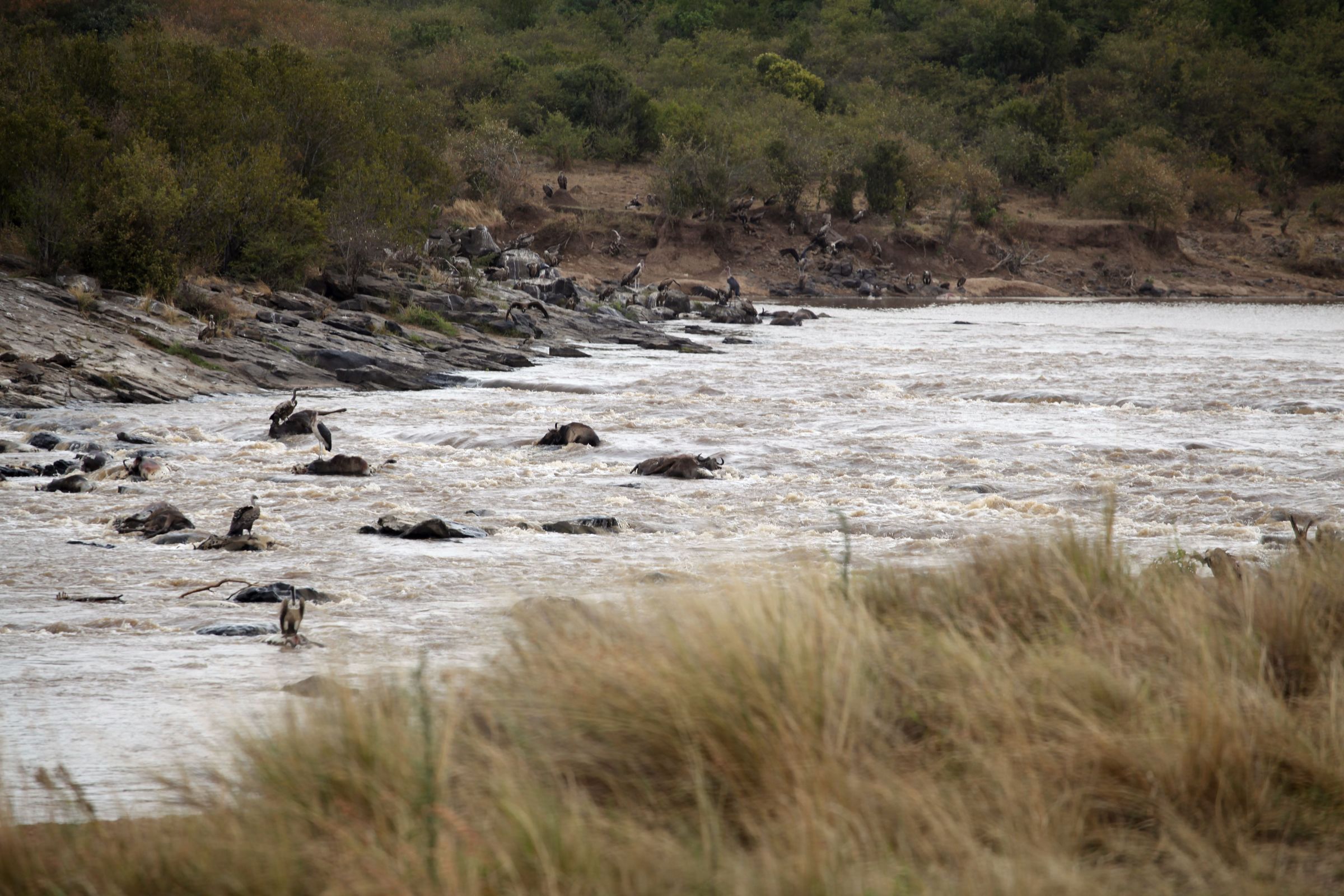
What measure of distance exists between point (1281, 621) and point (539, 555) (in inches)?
231

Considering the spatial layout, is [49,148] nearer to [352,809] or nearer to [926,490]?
[926,490]

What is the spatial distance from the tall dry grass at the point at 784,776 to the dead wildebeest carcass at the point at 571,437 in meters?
11.6

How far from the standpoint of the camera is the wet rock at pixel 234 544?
31.7ft

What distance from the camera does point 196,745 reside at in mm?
5078

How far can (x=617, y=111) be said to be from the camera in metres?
72.1

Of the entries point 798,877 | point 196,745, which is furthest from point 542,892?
point 196,745

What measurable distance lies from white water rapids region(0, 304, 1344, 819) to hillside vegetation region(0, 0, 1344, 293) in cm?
757

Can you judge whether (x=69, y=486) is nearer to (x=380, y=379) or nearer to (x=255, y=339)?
(x=380, y=379)

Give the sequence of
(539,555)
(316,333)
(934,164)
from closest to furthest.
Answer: (539,555) → (316,333) → (934,164)

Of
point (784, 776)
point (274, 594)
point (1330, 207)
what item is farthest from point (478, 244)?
point (1330, 207)

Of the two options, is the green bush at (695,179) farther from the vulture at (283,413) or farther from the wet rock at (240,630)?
the wet rock at (240,630)

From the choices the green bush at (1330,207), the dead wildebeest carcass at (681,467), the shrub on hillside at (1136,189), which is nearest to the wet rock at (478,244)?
the dead wildebeest carcass at (681,467)

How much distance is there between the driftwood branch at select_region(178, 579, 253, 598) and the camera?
7.99m

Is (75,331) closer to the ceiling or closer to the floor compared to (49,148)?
closer to the floor
